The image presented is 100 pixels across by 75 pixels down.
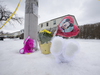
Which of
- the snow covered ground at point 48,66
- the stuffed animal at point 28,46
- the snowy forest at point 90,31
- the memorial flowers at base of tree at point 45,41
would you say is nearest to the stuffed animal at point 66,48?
the snow covered ground at point 48,66

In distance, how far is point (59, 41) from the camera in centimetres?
63

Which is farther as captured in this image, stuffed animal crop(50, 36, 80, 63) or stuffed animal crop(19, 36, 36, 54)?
stuffed animal crop(19, 36, 36, 54)

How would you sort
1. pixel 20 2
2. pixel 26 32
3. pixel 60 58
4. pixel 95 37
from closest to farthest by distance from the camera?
pixel 60 58 → pixel 26 32 → pixel 20 2 → pixel 95 37

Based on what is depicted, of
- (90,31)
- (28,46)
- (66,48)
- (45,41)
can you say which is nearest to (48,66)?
(66,48)

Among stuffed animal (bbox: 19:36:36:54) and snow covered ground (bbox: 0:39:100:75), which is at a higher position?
stuffed animal (bbox: 19:36:36:54)

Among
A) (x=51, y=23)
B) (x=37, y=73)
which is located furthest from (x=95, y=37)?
(x=51, y=23)

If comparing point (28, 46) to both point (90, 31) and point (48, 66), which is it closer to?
point (48, 66)

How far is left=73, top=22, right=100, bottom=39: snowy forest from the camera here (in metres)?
3.78

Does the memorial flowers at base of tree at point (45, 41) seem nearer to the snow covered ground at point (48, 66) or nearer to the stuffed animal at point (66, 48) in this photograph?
the snow covered ground at point (48, 66)

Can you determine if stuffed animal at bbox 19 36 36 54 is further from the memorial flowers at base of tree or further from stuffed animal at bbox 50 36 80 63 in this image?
stuffed animal at bbox 50 36 80 63

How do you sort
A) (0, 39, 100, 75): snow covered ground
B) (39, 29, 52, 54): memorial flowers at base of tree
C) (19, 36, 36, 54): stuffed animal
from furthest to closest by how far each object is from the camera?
(19, 36, 36, 54): stuffed animal → (39, 29, 52, 54): memorial flowers at base of tree → (0, 39, 100, 75): snow covered ground

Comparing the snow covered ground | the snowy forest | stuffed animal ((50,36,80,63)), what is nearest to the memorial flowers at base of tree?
the snow covered ground

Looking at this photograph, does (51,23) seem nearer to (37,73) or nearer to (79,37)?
(79,37)

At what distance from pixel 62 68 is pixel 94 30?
15.6 feet
